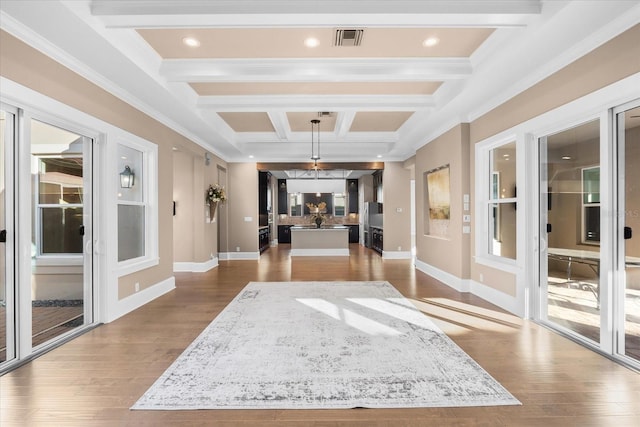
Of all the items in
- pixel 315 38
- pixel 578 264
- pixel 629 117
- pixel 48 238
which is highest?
pixel 315 38

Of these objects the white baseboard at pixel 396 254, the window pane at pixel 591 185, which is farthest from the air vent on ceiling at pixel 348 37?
the white baseboard at pixel 396 254

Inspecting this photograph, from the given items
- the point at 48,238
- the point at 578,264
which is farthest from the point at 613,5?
the point at 48,238

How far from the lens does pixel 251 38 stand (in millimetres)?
3561

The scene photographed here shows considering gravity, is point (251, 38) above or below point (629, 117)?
above

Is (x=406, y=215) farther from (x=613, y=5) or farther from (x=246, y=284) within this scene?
(x=613, y=5)

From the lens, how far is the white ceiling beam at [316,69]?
4.08 m

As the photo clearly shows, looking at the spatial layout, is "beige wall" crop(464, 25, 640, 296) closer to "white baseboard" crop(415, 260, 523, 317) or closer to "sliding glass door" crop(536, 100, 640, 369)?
"white baseboard" crop(415, 260, 523, 317)

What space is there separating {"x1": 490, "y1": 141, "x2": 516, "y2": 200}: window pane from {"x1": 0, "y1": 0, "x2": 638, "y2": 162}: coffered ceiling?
670mm

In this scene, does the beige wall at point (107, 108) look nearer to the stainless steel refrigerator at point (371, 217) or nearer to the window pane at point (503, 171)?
the window pane at point (503, 171)

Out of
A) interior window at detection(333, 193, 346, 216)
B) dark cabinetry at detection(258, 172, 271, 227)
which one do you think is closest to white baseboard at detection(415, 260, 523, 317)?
dark cabinetry at detection(258, 172, 271, 227)

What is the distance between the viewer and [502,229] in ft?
15.8

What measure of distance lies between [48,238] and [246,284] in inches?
126

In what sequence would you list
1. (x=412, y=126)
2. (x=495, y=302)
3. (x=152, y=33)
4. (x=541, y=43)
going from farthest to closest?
(x=412, y=126), (x=495, y=302), (x=152, y=33), (x=541, y=43)

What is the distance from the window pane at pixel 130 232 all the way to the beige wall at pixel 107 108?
292 millimetres
